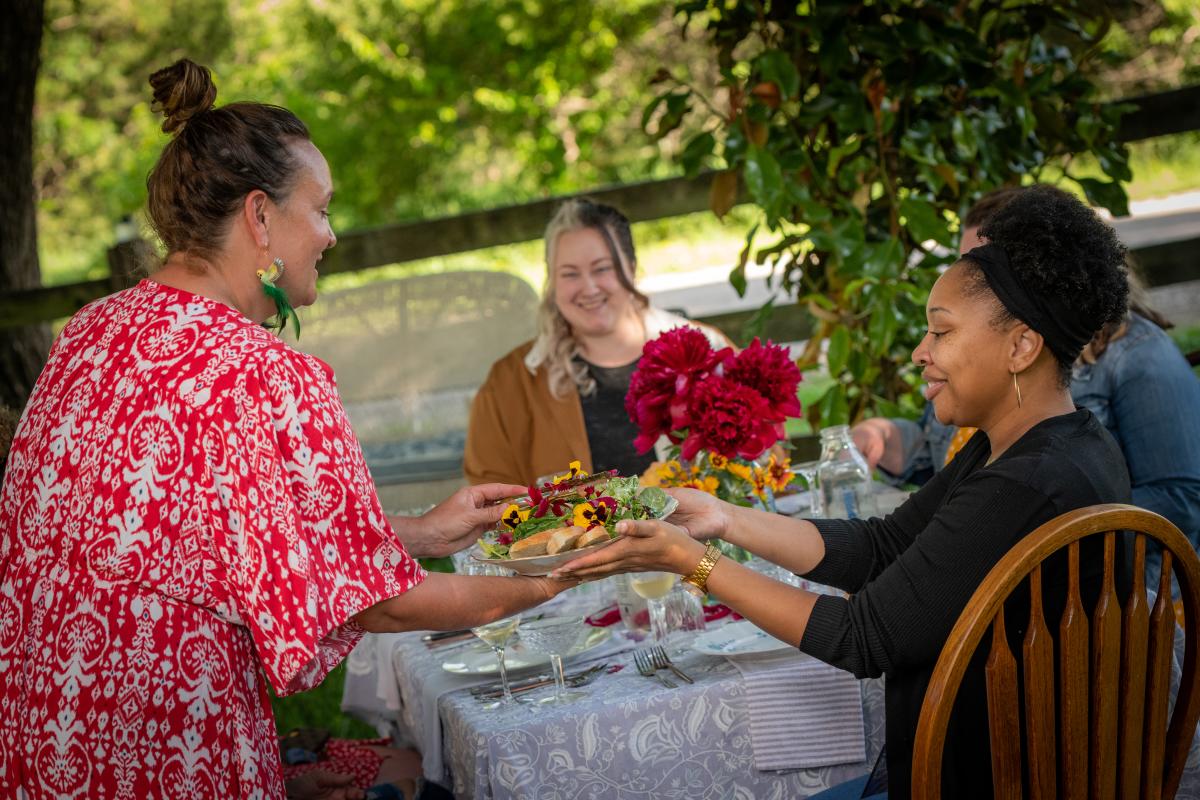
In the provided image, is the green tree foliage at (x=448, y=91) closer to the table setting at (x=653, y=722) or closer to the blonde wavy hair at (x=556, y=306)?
the blonde wavy hair at (x=556, y=306)

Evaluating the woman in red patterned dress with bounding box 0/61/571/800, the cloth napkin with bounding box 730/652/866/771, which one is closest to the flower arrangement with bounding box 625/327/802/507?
the cloth napkin with bounding box 730/652/866/771

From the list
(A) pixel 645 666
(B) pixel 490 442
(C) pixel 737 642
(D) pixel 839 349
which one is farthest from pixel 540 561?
(D) pixel 839 349

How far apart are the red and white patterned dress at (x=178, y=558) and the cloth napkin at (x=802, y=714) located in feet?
1.83

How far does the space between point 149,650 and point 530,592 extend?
1.75ft

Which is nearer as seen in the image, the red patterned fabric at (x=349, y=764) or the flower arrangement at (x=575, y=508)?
the flower arrangement at (x=575, y=508)

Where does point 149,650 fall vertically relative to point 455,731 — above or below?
above

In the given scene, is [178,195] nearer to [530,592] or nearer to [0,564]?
[0,564]

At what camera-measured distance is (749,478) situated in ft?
7.07

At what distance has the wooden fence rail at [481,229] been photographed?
4.41 metres

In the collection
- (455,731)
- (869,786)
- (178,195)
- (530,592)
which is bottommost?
(869,786)

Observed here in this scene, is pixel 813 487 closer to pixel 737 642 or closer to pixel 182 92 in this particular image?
pixel 737 642

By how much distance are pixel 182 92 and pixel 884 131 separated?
254 centimetres

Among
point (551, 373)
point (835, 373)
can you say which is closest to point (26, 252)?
point (551, 373)

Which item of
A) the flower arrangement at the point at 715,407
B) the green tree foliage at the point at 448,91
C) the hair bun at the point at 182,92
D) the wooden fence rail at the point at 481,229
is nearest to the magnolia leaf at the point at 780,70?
the wooden fence rail at the point at 481,229
